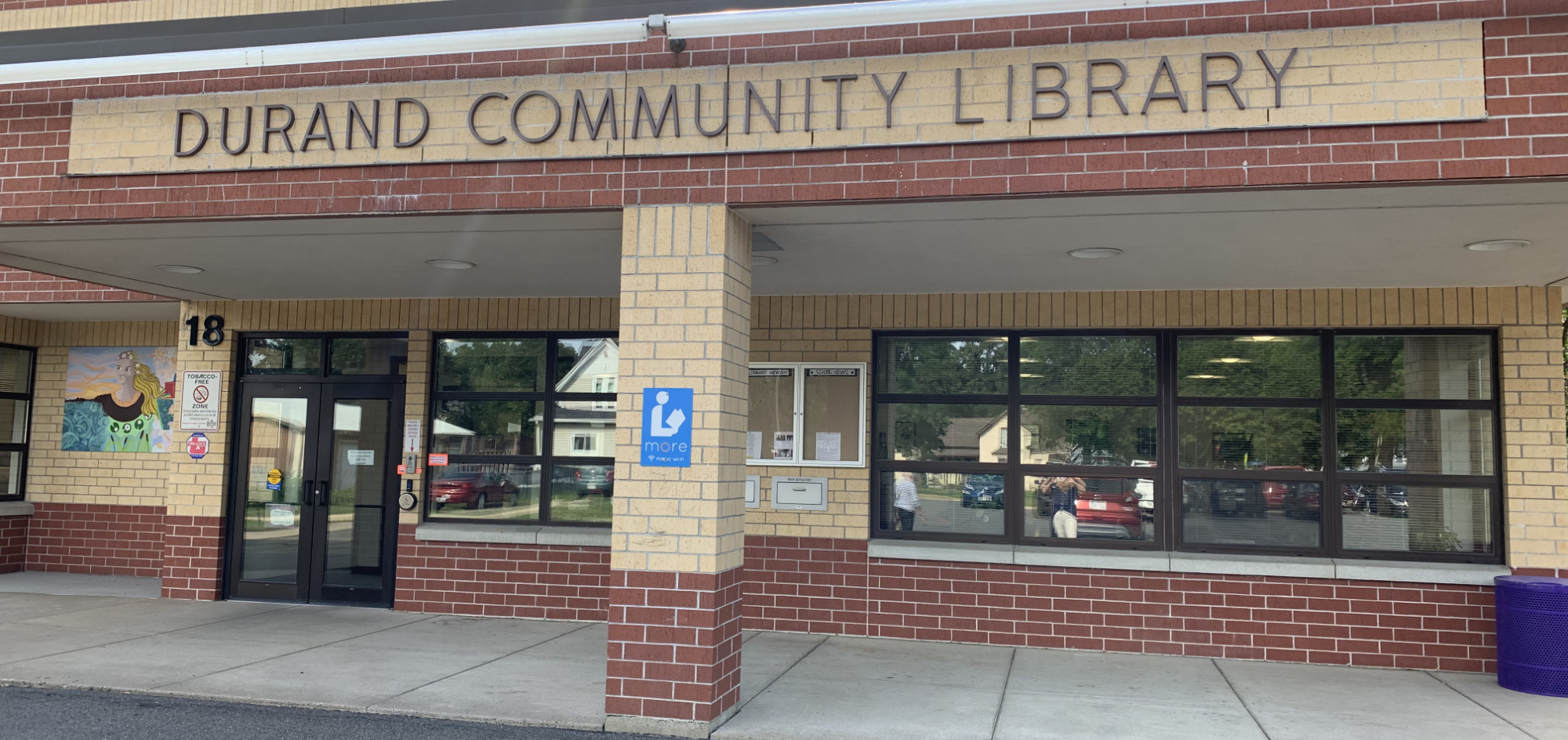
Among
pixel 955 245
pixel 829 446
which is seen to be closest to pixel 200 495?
pixel 829 446

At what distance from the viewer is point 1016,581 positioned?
364 inches

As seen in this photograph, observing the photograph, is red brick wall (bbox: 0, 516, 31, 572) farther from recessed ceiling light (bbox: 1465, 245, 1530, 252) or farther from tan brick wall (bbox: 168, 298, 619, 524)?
recessed ceiling light (bbox: 1465, 245, 1530, 252)

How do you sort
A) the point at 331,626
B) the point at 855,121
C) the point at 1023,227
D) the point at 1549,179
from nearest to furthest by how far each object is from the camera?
the point at 1549,179
the point at 855,121
the point at 1023,227
the point at 331,626

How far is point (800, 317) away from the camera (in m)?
10.1

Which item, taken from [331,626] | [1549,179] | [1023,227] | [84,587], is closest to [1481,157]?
[1549,179]

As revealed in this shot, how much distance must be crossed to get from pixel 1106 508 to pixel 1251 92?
4426 mm

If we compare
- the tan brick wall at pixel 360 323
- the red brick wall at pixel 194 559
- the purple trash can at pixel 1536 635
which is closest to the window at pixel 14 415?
the tan brick wall at pixel 360 323

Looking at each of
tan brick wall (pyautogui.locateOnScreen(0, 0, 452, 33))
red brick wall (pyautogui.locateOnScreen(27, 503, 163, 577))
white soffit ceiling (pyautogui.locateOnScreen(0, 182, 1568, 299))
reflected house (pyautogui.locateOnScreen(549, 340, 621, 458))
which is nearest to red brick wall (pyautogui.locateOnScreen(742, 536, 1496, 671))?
reflected house (pyautogui.locateOnScreen(549, 340, 621, 458))

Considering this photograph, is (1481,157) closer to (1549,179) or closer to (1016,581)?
(1549,179)

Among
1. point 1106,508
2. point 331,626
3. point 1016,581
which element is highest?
point 1106,508

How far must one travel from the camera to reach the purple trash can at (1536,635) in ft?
24.9

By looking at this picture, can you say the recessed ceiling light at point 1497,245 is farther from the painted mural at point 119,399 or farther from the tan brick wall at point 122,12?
the painted mural at point 119,399

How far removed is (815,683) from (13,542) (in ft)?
35.4

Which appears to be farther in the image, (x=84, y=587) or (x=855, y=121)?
(x=84, y=587)
